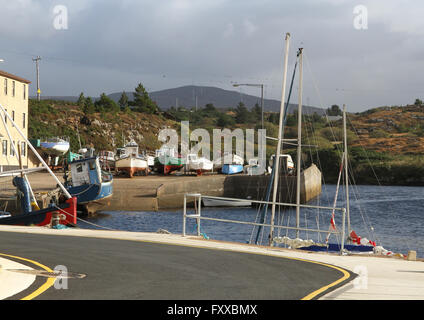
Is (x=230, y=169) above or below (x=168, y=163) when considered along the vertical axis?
below

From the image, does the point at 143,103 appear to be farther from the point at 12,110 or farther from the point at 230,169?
the point at 12,110

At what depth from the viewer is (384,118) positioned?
195500 mm

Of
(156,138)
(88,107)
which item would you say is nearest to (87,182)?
(88,107)

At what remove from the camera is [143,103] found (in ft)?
442

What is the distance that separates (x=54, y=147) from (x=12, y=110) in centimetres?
1251

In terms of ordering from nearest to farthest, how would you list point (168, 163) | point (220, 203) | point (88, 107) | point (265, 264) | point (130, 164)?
point (265, 264) < point (220, 203) < point (130, 164) < point (168, 163) < point (88, 107)

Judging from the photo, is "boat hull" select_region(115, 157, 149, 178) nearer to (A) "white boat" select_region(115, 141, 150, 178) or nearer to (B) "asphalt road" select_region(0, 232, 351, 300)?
(A) "white boat" select_region(115, 141, 150, 178)

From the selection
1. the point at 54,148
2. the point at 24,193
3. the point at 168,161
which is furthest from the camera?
the point at 54,148

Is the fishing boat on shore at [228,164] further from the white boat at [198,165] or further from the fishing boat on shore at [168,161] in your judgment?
the fishing boat on shore at [168,161]

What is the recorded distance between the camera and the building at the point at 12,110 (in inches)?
2350

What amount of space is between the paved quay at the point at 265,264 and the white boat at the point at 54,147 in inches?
2166

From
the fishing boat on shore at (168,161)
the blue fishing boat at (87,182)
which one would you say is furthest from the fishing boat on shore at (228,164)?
the blue fishing boat at (87,182)

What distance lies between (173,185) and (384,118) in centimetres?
15227

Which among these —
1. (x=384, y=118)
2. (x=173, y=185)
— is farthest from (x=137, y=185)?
(x=384, y=118)
